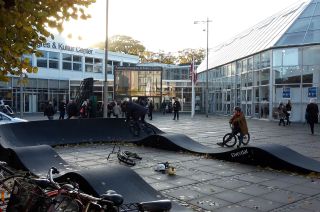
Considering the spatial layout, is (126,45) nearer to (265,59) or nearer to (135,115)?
(265,59)

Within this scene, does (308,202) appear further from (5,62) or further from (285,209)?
(5,62)

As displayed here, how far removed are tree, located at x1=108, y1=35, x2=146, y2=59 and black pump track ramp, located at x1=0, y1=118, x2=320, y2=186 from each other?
67208mm

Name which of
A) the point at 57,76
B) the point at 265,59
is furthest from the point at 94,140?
the point at 57,76

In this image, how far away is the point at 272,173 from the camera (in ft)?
31.3

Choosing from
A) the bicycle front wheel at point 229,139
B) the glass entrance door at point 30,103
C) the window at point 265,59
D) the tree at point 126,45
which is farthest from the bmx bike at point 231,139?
the tree at point 126,45

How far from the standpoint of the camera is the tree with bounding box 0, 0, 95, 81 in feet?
13.9

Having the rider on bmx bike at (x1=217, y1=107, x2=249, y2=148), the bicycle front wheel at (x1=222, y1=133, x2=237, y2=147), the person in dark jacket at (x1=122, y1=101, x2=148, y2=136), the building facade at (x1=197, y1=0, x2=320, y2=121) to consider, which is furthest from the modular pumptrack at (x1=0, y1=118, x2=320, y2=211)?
the building facade at (x1=197, y1=0, x2=320, y2=121)

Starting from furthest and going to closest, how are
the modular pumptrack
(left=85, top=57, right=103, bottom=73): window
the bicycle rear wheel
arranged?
(left=85, top=57, right=103, bottom=73): window
the bicycle rear wheel
the modular pumptrack

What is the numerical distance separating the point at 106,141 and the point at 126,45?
68.6 meters

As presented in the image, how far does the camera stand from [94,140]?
1575 cm

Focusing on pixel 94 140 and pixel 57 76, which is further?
pixel 57 76

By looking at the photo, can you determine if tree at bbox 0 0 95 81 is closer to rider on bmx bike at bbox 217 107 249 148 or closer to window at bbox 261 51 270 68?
rider on bmx bike at bbox 217 107 249 148

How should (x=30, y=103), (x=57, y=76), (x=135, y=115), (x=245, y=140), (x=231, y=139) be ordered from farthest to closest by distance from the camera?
(x=57, y=76) → (x=30, y=103) → (x=135, y=115) → (x=245, y=140) → (x=231, y=139)

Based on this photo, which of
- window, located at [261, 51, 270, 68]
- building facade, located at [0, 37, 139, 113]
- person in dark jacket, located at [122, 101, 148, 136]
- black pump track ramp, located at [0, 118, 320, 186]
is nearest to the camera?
black pump track ramp, located at [0, 118, 320, 186]
